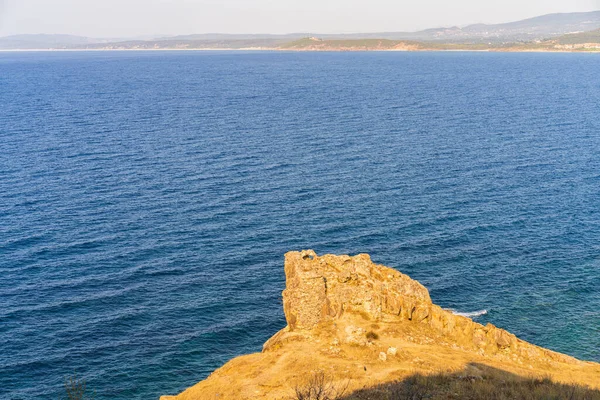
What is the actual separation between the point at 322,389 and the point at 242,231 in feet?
145

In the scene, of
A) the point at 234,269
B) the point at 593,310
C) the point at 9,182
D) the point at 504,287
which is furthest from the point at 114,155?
the point at 593,310

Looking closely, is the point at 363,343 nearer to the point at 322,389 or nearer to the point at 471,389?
the point at 322,389

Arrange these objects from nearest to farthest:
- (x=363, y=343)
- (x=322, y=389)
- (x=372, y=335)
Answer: (x=322, y=389)
(x=363, y=343)
(x=372, y=335)

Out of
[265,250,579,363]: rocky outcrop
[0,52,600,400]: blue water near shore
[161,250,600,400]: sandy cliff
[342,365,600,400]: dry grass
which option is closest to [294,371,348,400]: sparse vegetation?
[161,250,600,400]: sandy cliff

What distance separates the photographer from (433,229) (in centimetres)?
7825

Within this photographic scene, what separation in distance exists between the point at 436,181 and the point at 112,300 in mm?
56869

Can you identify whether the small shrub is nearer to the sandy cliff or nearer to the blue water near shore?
the sandy cliff

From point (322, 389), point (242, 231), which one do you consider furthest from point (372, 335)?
point (242, 231)

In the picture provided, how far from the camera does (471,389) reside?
34219 millimetres

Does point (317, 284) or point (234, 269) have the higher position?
point (317, 284)

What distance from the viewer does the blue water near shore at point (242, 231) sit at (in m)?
55.8

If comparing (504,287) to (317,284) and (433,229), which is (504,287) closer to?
(433,229)

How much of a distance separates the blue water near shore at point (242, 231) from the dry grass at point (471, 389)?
21205 mm

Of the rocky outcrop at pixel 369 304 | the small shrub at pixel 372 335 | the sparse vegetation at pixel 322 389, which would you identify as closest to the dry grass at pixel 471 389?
the sparse vegetation at pixel 322 389
